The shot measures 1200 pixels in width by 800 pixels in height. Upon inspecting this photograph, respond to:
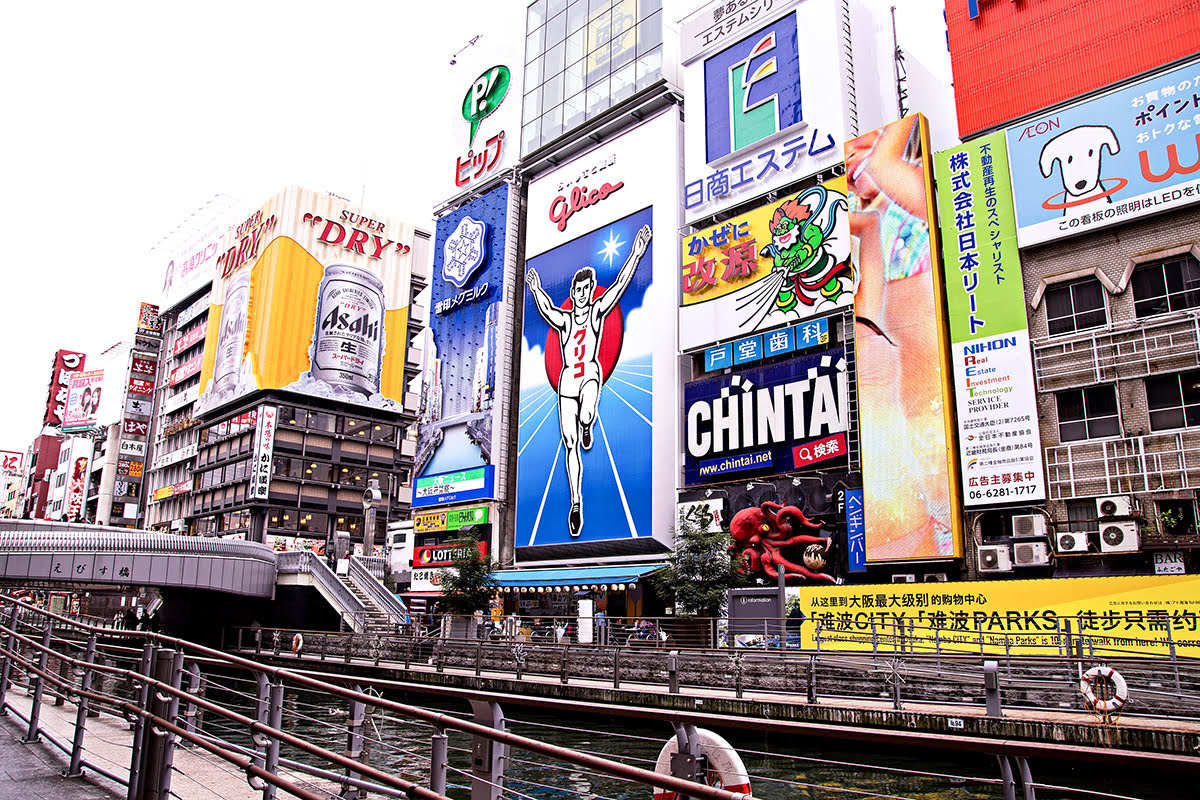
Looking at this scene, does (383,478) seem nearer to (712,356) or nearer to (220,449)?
(220,449)

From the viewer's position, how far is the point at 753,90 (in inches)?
1838

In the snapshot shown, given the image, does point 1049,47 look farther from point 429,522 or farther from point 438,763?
point 429,522

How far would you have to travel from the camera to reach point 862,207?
37.7 m

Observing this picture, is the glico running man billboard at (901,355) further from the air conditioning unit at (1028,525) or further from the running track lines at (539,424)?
the running track lines at (539,424)

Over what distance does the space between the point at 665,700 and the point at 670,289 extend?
28.5 meters

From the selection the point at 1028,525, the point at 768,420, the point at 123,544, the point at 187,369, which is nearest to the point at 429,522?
the point at 123,544

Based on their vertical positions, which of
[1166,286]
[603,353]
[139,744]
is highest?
[603,353]

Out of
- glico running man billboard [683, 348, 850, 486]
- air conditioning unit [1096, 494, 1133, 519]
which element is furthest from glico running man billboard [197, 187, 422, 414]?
air conditioning unit [1096, 494, 1133, 519]

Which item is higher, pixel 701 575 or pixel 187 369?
pixel 187 369

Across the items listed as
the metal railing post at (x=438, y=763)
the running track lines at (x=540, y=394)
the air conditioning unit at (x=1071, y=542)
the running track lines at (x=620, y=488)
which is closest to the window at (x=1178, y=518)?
the air conditioning unit at (x=1071, y=542)

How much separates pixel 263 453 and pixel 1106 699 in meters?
74.8

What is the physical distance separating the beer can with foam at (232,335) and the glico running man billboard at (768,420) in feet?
186

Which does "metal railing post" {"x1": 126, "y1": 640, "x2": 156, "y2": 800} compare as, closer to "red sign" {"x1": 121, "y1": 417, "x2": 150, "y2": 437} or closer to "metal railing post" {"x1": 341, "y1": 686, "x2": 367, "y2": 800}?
"metal railing post" {"x1": 341, "y1": 686, "x2": 367, "y2": 800}

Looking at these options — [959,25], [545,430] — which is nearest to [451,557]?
[545,430]
